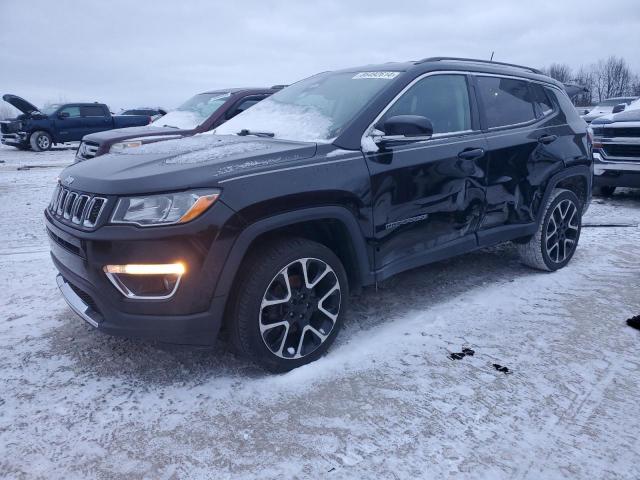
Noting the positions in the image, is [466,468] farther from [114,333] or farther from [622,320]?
[622,320]

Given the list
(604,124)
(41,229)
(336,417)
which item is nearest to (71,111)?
(41,229)

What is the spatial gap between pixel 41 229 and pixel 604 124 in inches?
322

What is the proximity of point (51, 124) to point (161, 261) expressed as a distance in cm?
1795

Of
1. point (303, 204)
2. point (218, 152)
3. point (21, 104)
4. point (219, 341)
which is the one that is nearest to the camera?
point (303, 204)

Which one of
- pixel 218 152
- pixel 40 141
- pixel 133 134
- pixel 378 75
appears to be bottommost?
pixel 218 152

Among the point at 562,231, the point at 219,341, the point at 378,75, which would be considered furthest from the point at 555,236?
the point at 219,341

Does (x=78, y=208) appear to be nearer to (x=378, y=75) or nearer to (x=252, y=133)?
(x=252, y=133)

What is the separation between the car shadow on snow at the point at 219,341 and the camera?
116 inches

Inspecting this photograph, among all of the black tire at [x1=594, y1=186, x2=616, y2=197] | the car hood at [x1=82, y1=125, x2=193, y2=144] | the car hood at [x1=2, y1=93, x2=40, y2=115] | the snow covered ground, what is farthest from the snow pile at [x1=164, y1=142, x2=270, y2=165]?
the car hood at [x1=2, y1=93, x2=40, y2=115]

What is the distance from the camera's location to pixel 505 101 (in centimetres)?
414

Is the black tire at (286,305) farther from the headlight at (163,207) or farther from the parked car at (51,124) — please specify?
the parked car at (51,124)

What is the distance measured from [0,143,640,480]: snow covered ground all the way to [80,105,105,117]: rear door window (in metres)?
16.2

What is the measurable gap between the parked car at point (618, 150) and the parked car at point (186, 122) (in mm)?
5173

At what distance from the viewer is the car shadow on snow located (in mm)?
2936
